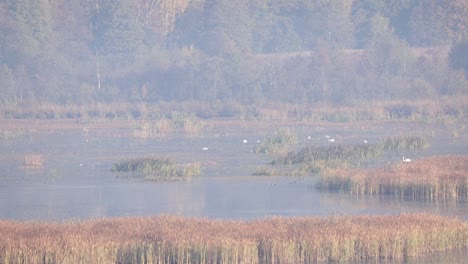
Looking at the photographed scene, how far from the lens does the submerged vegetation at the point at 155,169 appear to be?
35.6 meters

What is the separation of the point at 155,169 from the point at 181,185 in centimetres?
318

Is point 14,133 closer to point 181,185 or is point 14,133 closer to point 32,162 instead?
point 32,162

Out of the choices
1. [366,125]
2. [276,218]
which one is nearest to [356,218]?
[276,218]

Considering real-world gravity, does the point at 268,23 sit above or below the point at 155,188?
above

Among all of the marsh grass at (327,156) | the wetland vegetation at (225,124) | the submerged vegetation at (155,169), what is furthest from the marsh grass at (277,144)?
the submerged vegetation at (155,169)

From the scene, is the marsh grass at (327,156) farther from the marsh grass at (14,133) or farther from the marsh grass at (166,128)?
the marsh grass at (14,133)

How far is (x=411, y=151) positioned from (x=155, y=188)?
13003 mm

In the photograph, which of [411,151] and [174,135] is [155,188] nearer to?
[411,151]

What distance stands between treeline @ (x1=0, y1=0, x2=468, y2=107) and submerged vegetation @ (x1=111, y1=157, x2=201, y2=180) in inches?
1299

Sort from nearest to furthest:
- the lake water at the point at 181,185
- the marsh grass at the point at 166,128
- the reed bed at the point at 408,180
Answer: the lake water at the point at 181,185 < the reed bed at the point at 408,180 < the marsh grass at the point at 166,128

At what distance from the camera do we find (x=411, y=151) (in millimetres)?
41719

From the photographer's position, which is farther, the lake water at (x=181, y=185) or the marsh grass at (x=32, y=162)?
the marsh grass at (x=32, y=162)

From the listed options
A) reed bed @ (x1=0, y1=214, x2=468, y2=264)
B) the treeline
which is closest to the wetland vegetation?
reed bed @ (x1=0, y1=214, x2=468, y2=264)

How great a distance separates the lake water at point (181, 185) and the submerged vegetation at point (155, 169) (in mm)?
561
